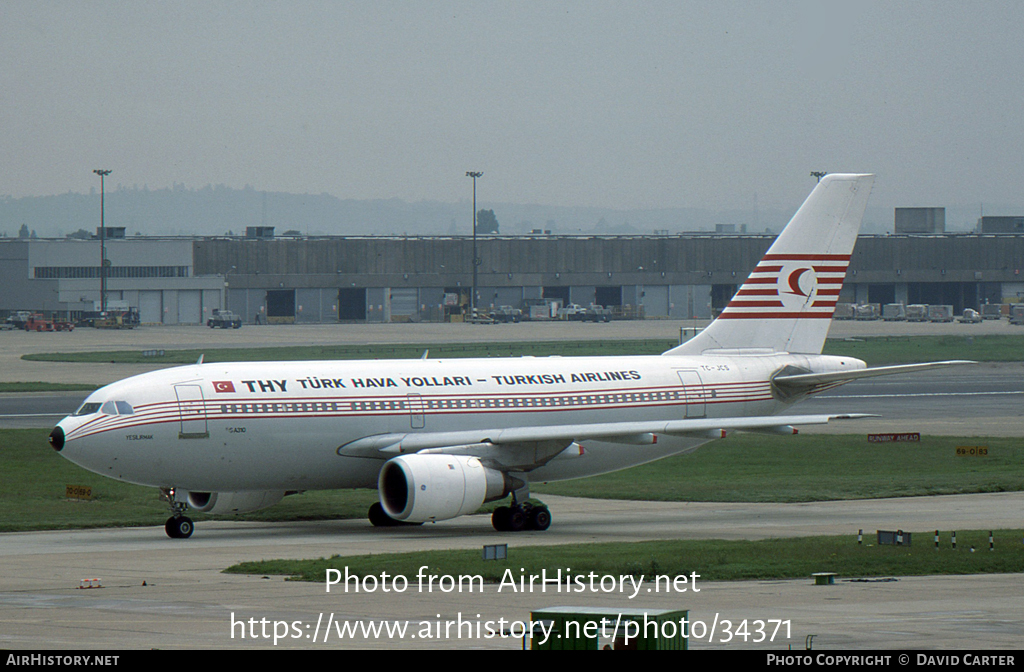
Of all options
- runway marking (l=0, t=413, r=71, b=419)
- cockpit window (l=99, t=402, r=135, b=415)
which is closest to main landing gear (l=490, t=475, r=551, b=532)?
cockpit window (l=99, t=402, r=135, b=415)

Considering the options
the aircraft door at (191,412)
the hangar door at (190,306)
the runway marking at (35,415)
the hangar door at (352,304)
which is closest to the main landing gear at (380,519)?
the aircraft door at (191,412)

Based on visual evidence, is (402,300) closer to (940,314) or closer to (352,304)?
(352,304)

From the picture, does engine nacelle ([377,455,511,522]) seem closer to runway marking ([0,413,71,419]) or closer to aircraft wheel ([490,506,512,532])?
aircraft wheel ([490,506,512,532])

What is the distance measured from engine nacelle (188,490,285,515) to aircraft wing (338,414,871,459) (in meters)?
3.05

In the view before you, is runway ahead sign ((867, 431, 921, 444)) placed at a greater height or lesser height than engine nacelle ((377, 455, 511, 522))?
lesser

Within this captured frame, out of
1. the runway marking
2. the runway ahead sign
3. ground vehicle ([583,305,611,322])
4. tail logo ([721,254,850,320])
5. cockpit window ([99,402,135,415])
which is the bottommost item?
the runway marking

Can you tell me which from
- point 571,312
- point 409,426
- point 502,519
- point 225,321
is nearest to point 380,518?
point 409,426

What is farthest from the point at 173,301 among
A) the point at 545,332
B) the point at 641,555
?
the point at 641,555

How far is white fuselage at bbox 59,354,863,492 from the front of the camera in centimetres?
3750

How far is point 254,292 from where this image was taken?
18138 centimetres

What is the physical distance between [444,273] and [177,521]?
483 feet

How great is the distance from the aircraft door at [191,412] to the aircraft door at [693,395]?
580 inches
